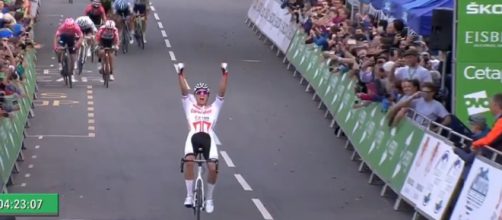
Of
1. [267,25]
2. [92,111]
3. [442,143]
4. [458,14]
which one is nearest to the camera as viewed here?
[442,143]

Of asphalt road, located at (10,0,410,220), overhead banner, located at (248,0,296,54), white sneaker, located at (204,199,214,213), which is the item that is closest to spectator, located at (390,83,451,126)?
asphalt road, located at (10,0,410,220)

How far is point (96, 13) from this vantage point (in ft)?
119

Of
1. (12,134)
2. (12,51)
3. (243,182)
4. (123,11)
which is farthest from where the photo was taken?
(123,11)

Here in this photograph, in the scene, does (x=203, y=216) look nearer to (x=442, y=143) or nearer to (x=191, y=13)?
(x=442, y=143)

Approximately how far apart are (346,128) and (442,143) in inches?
273

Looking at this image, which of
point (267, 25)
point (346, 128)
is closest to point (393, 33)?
point (346, 128)

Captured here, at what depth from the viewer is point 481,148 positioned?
17219 mm

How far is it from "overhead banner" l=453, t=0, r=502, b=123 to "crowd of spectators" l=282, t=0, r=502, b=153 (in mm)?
447

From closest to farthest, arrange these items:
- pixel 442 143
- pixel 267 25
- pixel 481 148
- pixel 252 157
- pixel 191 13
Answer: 1. pixel 481 148
2. pixel 442 143
3. pixel 252 157
4. pixel 267 25
5. pixel 191 13

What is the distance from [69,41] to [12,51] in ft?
16.6

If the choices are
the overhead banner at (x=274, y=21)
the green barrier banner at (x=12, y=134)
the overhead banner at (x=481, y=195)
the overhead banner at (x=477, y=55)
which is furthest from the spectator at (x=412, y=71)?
the overhead banner at (x=274, y=21)

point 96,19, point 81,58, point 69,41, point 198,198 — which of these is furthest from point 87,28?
point 198,198

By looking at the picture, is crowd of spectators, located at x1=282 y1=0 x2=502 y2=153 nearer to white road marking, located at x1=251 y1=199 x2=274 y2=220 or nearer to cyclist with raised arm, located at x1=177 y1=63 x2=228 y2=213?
white road marking, located at x1=251 y1=199 x2=274 y2=220

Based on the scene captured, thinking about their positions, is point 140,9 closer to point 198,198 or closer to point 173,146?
point 173,146
